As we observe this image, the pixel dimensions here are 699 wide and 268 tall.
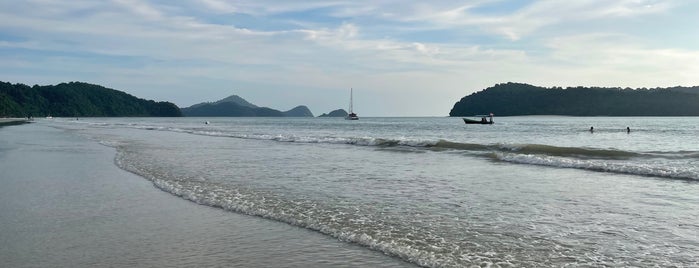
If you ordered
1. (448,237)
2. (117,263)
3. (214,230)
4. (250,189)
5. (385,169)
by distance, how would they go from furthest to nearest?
1. (385,169)
2. (250,189)
3. (214,230)
4. (448,237)
5. (117,263)

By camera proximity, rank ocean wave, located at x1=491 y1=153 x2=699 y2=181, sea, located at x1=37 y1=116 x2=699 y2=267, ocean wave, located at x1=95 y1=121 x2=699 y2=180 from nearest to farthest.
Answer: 1. sea, located at x1=37 y1=116 x2=699 y2=267
2. ocean wave, located at x1=491 y1=153 x2=699 y2=181
3. ocean wave, located at x1=95 y1=121 x2=699 y2=180

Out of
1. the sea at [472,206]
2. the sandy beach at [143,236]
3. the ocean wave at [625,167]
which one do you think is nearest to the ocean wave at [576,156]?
the ocean wave at [625,167]

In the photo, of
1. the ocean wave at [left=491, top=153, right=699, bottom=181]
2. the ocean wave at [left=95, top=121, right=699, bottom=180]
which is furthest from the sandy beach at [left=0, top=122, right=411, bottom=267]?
the ocean wave at [left=95, top=121, right=699, bottom=180]

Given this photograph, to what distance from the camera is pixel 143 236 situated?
7516 millimetres

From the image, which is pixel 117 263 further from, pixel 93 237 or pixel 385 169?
pixel 385 169

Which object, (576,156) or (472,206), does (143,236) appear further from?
(576,156)

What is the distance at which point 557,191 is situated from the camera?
41.2 ft

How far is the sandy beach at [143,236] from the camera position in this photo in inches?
248

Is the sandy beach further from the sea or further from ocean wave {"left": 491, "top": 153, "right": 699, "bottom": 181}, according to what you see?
ocean wave {"left": 491, "top": 153, "right": 699, "bottom": 181}

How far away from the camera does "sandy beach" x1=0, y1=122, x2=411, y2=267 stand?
6297mm

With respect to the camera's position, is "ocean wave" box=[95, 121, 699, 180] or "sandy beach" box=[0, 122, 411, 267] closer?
"sandy beach" box=[0, 122, 411, 267]

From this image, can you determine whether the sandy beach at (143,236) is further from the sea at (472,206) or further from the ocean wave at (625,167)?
the ocean wave at (625,167)

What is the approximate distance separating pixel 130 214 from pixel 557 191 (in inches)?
404

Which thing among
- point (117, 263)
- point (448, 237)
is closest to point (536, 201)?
point (448, 237)
